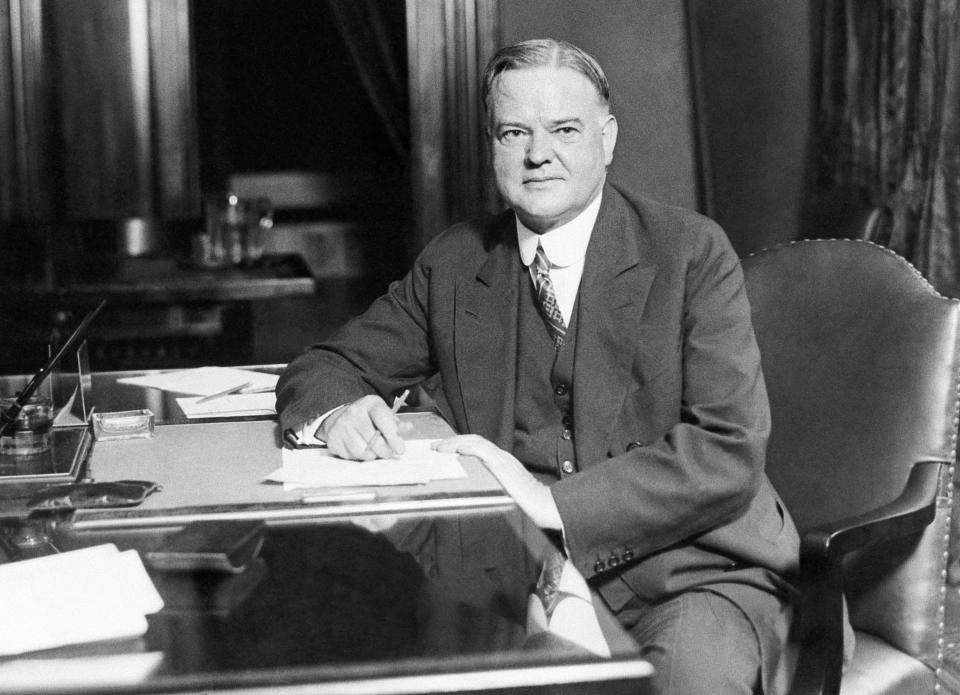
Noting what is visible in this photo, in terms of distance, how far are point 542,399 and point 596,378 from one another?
0.13 metres

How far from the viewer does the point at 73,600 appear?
1.16 m

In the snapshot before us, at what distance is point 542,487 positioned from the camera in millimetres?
1745

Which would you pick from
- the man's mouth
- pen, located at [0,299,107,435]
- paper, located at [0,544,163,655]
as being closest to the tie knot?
the man's mouth

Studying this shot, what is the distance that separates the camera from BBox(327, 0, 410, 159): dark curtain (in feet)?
18.7

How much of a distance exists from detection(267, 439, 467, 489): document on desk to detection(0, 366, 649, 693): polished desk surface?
0.35ft

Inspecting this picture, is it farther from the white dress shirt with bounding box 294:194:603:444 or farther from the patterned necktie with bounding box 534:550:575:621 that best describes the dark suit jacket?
the patterned necktie with bounding box 534:550:575:621

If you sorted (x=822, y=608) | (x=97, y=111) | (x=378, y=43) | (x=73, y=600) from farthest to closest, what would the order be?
(x=378, y=43) < (x=97, y=111) < (x=822, y=608) < (x=73, y=600)

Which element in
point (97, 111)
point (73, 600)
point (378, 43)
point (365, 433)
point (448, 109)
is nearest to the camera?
point (73, 600)

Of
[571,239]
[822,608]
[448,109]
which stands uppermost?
[448,109]

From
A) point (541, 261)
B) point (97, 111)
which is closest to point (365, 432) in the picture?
point (541, 261)

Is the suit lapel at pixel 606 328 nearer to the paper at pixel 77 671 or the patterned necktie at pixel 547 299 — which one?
the patterned necktie at pixel 547 299

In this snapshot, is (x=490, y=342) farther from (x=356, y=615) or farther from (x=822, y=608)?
(x=356, y=615)

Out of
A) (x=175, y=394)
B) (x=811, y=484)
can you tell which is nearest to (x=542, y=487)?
(x=811, y=484)

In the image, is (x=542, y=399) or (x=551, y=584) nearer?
(x=551, y=584)
